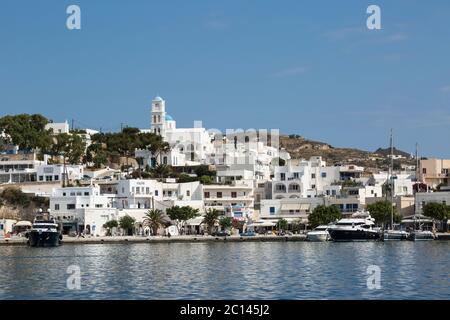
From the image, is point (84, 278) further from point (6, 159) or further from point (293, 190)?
point (6, 159)

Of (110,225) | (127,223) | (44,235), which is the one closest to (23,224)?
(110,225)

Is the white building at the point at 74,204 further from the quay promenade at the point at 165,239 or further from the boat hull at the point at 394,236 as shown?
the boat hull at the point at 394,236

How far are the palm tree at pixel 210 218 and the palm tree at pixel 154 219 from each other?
16.2 ft

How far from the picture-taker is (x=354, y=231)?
85.1m

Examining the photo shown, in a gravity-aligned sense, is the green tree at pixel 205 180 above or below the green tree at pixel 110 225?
above

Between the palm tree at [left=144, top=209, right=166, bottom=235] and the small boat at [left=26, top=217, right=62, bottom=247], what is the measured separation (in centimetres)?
1387

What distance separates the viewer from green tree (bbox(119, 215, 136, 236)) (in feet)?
306

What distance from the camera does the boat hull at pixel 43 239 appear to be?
3177 inches

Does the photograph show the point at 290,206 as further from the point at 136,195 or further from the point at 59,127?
the point at 59,127

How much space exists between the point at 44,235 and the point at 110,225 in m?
13.2

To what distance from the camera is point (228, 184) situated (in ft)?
360

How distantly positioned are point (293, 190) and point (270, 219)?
24.5 ft

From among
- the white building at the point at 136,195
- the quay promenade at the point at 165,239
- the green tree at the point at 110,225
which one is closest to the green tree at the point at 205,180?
the white building at the point at 136,195
